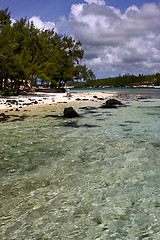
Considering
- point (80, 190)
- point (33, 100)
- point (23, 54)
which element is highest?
point (23, 54)

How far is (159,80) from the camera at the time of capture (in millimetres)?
169500

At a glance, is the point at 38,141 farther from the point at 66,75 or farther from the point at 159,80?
the point at 159,80

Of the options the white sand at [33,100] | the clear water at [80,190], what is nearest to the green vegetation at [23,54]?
the white sand at [33,100]

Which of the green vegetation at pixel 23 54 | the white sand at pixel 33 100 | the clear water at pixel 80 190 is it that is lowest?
the clear water at pixel 80 190

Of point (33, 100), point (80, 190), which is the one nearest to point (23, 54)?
point (33, 100)

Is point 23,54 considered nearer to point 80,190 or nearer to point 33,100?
point 33,100

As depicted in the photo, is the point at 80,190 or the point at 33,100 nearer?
the point at 80,190

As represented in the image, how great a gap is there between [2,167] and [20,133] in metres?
3.36

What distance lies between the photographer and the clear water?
2393 mm

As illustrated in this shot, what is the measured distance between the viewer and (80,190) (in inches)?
131

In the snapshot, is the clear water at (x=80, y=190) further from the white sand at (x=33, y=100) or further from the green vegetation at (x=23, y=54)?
the green vegetation at (x=23, y=54)

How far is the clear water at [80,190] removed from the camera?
2.39 metres

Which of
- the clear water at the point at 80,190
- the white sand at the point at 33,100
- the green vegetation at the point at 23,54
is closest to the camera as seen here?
the clear water at the point at 80,190

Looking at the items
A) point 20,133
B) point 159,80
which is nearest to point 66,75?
point 20,133
